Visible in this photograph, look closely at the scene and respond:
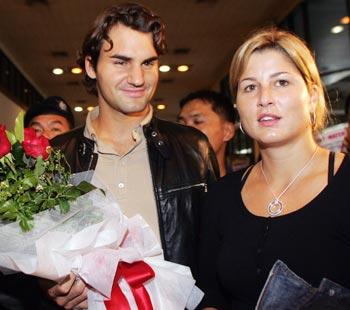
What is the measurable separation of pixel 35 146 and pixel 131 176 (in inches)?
21.8

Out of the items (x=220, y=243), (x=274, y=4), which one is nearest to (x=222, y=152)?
(x=220, y=243)

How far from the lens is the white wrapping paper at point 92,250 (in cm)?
124

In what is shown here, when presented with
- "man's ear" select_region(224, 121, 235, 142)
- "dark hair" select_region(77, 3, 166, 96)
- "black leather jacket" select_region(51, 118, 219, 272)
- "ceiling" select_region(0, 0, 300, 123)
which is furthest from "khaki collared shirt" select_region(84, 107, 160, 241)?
"ceiling" select_region(0, 0, 300, 123)

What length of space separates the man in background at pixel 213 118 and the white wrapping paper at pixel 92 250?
196cm

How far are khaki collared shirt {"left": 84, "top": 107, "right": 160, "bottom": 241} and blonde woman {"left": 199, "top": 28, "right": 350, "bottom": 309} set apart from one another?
0.24 m

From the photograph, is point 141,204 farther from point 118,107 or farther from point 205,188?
point 118,107

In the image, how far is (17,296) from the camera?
1603 mm

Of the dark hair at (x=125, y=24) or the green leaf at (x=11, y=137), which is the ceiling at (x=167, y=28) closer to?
the dark hair at (x=125, y=24)

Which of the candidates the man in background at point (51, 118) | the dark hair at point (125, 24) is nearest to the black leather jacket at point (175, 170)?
the dark hair at point (125, 24)

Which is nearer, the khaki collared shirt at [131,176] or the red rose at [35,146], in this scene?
the red rose at [35,146]

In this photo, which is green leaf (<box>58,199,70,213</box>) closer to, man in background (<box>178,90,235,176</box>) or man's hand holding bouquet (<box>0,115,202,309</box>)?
man's hand holding bouquet (<box>0,115,202,309</box>)

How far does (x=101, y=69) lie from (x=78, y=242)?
0.87 metres

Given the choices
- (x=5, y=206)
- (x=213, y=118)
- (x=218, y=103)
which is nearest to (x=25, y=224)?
(x=5, y=206)

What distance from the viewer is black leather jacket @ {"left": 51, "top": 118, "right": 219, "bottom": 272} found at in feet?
5.81
